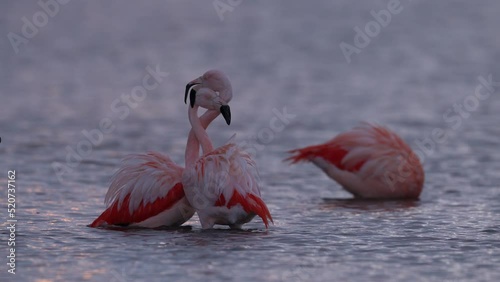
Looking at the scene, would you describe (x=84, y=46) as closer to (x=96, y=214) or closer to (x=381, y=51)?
(x=381, y=51)

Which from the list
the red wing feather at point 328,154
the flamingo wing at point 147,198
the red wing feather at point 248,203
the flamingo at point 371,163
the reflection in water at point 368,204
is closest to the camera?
the red wing feather at point 248,203

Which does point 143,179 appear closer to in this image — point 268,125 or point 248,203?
point 248,203

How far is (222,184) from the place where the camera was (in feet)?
25.8

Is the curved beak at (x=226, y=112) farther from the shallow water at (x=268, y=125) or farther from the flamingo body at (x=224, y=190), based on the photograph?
the shallow water at (x=268, y=125)

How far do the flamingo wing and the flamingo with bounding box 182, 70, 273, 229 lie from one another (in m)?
0.14

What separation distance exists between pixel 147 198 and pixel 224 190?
661 millimetres

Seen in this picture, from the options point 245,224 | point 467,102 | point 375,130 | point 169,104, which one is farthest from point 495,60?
point 245,224

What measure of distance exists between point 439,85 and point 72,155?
24.8ft

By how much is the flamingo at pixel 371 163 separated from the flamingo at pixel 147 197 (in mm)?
2394

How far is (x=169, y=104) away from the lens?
50.6 feet

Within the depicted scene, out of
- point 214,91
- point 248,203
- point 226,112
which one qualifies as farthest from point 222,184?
point 214,91

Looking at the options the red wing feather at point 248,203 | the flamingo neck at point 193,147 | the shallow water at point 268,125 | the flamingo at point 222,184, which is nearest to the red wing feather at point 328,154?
the shallow water at point 268,125

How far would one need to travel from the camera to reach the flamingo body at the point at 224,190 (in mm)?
7855

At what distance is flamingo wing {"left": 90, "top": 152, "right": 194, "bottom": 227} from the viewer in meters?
8.11
